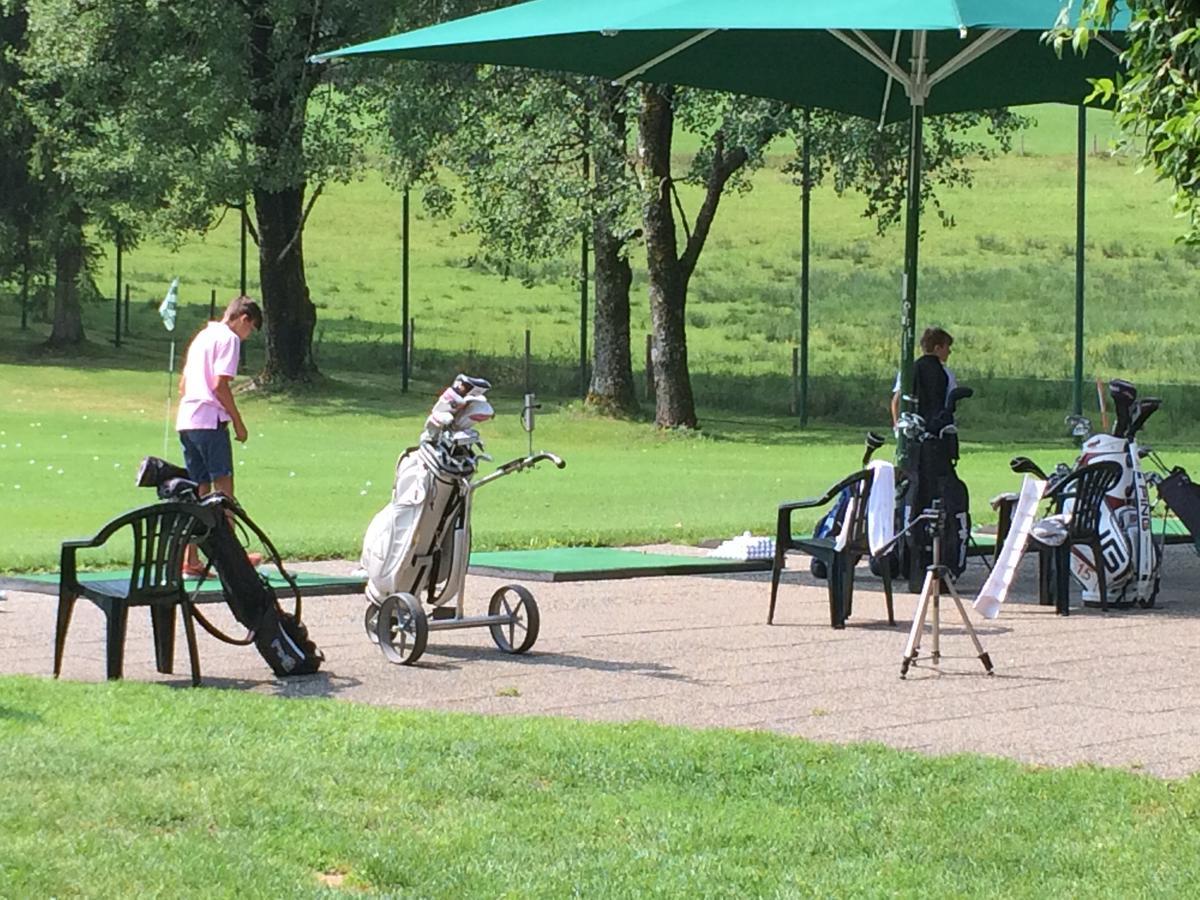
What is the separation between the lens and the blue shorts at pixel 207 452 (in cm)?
1359

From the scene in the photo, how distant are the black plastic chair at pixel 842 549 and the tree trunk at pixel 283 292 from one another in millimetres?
25005

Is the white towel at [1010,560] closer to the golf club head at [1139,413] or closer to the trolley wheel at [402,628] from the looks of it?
the trolley wheel at [402,628]

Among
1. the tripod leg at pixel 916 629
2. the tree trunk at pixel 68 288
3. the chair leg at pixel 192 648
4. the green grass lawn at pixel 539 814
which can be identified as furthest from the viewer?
the tree trunk at pixel 68 288

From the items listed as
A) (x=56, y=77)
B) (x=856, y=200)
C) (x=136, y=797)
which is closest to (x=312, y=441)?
(x=56, y=77)

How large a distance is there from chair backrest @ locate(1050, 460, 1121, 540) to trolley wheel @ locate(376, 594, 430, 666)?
167 inches

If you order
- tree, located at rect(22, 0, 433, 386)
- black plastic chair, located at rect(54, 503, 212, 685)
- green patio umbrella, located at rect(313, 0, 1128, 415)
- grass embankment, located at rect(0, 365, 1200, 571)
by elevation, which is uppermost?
tree, located at rect(22, 0, 433, 386)

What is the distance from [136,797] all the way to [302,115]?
1133 inches

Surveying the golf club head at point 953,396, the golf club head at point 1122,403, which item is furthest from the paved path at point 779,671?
the golf club head at point 953,396

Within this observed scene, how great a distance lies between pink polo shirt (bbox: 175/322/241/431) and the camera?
533 inches

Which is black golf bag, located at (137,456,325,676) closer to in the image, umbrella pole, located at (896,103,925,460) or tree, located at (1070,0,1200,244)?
tree, located at (1070,0,1200,244)

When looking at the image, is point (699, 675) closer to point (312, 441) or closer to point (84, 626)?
point (84, 626)

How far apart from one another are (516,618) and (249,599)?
4.92 feet

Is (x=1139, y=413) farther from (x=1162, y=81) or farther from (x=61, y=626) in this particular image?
(x=61, y=626)

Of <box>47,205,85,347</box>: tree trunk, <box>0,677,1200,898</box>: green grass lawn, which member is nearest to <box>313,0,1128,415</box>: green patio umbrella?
<box>0,677,1200,898</box>: green grass lawn
